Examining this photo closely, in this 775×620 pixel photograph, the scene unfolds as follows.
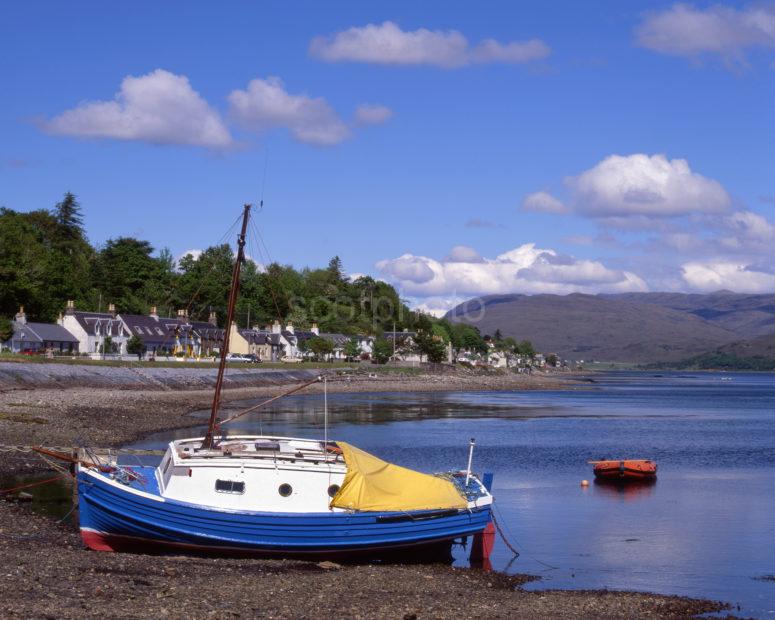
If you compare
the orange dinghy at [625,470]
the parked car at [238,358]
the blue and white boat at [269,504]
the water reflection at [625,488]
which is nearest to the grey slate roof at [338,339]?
the parked car at [238,358]

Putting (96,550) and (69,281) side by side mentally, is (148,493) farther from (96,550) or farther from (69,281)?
(69,281)

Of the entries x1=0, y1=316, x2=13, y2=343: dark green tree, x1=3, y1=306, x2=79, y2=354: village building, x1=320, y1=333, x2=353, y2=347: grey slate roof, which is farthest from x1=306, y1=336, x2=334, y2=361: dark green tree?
x1=0, y1=316, x2=13, y2=343: dark green tree

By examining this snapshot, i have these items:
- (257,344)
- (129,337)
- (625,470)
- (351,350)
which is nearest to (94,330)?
(129,337)

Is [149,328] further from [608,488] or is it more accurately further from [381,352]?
[608,488]

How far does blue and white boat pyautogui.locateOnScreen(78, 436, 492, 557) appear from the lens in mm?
25188

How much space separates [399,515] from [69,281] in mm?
124716

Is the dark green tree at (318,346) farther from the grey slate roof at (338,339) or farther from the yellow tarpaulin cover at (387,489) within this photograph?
the yellow tarpaulin cover at (387,489)

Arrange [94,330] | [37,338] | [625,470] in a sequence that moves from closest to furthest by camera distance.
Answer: [625,470], [37,338], [94,330]

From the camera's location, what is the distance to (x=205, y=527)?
25.2m

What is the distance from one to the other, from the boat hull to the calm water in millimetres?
4493

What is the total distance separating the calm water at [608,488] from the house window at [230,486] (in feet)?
23.2

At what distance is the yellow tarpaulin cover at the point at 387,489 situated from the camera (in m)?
26.1

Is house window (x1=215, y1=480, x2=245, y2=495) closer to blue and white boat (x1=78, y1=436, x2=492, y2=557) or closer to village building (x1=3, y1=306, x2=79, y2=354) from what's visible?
blue and white boat (x1=78, y1=436, x2=492, y2=557)

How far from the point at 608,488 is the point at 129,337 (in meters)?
→ 94.2
